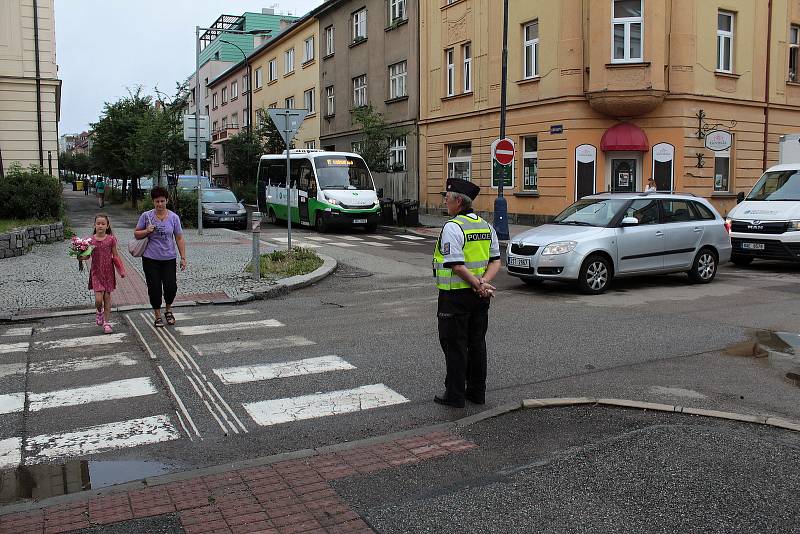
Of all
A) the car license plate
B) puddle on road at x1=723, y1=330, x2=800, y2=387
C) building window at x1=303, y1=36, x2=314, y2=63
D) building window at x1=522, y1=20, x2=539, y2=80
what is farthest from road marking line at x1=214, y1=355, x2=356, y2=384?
building window at x1=303, y1=36, x2=314, y2=63

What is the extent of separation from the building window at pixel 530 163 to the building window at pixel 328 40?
18.2 meters

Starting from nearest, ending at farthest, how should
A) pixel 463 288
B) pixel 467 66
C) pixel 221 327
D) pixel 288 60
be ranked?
pixel 463 288 → pixel 221 327 → pixel 467 66 → pixel 288 60

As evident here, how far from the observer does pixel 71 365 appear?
7320 mm

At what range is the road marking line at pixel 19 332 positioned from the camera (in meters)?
8.95

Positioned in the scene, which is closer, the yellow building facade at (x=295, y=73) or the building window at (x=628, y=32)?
the building window at (x=628, y=32)

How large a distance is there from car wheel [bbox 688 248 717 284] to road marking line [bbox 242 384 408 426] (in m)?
8.58

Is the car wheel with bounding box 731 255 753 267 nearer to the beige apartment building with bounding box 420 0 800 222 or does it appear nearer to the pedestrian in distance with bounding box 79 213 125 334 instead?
the beige apartment building with bounding box 420 0 800 222

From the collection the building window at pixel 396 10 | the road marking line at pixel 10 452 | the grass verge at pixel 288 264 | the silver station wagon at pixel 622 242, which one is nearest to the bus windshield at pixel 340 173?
the grass verge at pixel 288 264

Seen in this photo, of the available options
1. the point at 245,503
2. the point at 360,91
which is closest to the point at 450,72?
the point at 360,91

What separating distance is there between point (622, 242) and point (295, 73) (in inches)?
1474

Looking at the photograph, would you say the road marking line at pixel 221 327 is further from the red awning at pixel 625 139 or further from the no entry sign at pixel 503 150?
the red awning at pixel 625 139

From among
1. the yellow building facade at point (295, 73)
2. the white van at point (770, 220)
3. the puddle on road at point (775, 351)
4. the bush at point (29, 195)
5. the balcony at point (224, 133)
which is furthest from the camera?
→ the balcony at point (224, 133)

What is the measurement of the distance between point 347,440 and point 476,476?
109 centimetres

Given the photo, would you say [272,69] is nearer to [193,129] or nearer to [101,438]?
[193,129]
